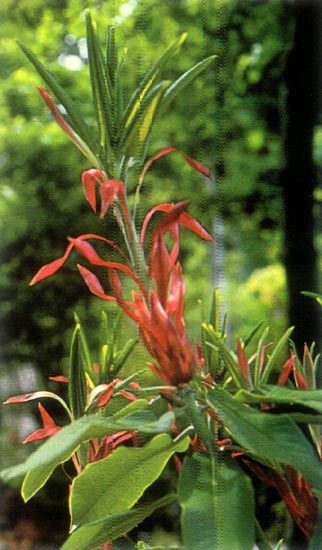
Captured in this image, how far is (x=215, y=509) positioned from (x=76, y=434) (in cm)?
12

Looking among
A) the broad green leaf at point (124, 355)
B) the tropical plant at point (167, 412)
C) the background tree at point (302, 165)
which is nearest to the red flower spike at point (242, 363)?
the tropical plant at point (167, 412)

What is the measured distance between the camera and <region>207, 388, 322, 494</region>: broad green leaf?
483 millimetres

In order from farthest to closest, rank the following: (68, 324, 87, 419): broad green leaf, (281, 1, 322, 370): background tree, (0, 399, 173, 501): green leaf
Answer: (281, 1, 322, 370): background tree < (68, 324, 87, 419): broad green leaf < (0, 399, 173, 501): green leaf

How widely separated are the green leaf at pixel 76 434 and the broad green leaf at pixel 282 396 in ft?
0.20

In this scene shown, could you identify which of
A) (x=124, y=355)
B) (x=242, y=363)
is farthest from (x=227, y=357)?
(x=124, y=355)

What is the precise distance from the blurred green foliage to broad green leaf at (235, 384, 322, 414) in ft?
0.71

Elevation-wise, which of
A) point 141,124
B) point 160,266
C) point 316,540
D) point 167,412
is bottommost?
point 316,540

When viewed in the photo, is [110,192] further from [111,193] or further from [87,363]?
[87,363]

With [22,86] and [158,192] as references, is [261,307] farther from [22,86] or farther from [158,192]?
[22,86]

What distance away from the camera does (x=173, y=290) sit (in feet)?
1.74

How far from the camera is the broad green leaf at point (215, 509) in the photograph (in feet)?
1.62

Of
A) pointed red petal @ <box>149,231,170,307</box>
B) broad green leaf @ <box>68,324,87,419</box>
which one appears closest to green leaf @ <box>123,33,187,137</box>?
pointed red petal @ <box>149,231,170,307</box>

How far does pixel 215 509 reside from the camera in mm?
500

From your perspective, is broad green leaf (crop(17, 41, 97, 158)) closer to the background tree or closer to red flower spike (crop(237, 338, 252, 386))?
red flower spike (crop(237, 338, 252, 386))
